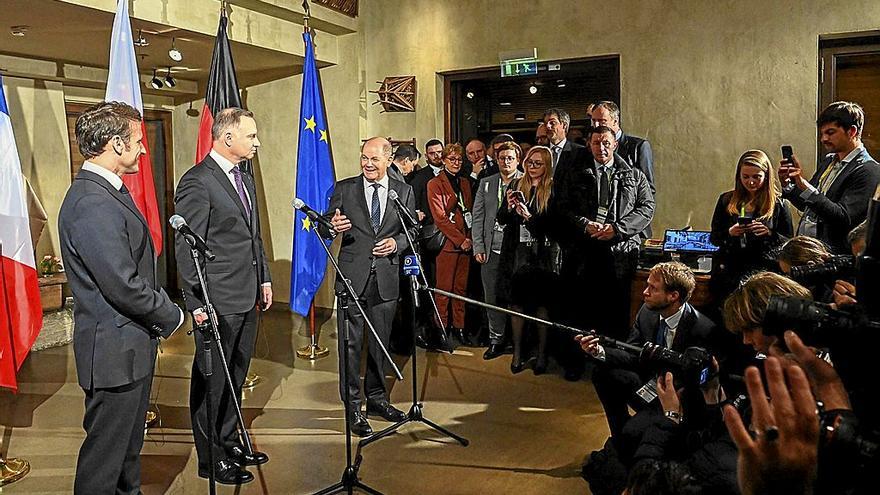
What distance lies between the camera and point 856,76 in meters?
5.00

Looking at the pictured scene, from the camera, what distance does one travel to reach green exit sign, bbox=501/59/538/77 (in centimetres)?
598

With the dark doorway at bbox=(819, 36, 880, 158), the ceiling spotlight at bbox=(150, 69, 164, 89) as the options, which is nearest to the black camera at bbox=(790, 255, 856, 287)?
the dark doorway at bbox=(819, 36, 880, 158)

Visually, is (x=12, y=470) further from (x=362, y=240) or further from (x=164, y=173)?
(x=164, y=173)

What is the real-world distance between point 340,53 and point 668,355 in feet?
17.4

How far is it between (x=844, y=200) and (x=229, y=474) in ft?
9.78

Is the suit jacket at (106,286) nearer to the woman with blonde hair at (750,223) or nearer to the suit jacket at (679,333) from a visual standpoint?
the suit jacket at (679,333)

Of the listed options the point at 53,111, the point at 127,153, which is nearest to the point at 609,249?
the point at 127,153

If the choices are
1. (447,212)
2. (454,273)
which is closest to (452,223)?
(447,212)

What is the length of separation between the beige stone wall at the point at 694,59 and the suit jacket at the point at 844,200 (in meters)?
2.03

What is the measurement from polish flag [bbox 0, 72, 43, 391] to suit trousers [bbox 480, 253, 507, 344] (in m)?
2.84

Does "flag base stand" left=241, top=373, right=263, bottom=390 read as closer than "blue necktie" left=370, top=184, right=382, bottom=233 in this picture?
No

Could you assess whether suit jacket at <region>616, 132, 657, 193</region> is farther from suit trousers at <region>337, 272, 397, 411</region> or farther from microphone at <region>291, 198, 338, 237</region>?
microphone at <region>291, 198, 338, 237</region>

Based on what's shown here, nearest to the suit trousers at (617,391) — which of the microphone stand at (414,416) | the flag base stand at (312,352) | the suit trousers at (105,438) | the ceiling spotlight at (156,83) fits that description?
the microphone stand at (414,416)

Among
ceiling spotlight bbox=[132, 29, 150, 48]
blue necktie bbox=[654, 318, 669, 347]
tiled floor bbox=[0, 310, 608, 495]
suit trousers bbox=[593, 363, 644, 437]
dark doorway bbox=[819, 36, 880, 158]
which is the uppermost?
ceiling spotlight bbox=[132, 29, 150, 48]
